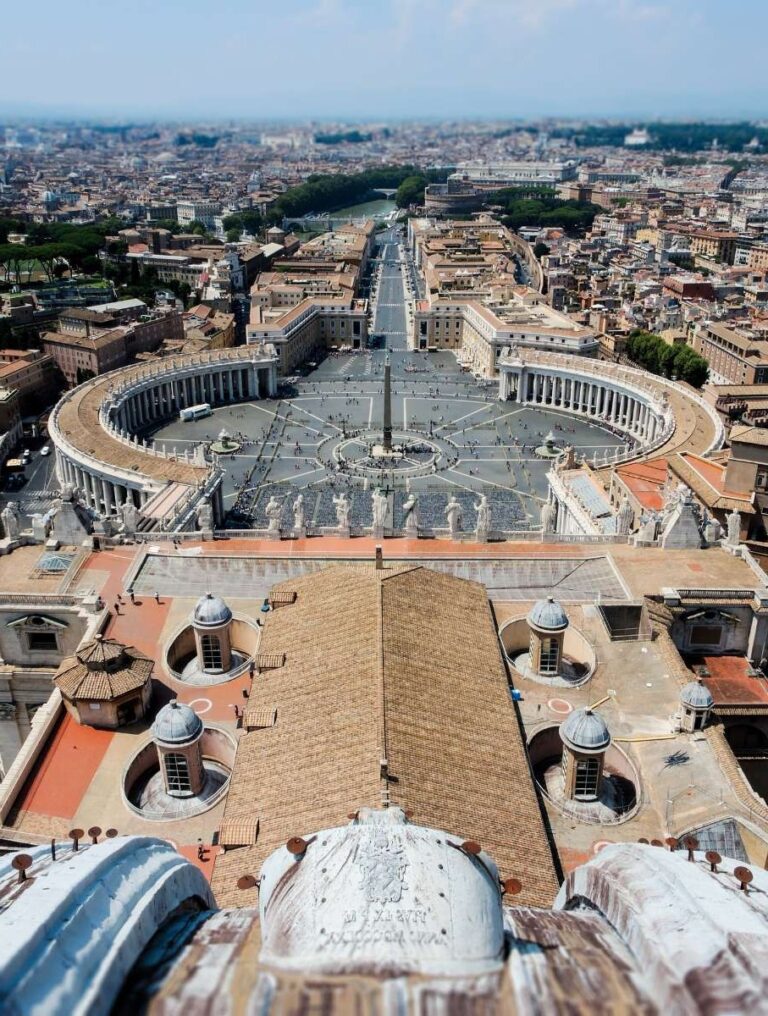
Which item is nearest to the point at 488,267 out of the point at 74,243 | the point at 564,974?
the point at 74,243

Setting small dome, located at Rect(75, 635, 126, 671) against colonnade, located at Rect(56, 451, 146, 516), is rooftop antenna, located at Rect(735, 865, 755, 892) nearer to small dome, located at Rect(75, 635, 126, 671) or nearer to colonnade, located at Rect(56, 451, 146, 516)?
small dome, located at Rect(75, 635, 126, 671)

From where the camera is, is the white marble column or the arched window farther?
the white marble column

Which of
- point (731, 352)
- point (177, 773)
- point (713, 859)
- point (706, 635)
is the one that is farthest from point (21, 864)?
point (731, 352)

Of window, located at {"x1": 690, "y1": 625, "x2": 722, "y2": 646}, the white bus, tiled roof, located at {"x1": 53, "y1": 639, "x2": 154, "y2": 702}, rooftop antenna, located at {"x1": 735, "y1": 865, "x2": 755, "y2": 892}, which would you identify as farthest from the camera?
the white bus

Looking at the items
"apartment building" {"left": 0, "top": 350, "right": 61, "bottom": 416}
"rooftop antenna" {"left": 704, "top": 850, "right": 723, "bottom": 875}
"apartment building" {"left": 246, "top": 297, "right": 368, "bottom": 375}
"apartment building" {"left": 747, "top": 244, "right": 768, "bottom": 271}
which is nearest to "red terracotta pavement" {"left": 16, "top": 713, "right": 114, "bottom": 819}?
"rooftop antenna" {"left": 704, "top": 850, "right": 723, "bottom": 875}

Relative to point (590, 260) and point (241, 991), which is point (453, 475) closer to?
point (241, 991)

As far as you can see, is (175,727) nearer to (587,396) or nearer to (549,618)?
(549,618)

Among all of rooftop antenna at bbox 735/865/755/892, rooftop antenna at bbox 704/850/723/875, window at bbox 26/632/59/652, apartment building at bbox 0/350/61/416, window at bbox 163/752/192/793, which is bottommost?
apartment building at bbox 0/350/61/416
